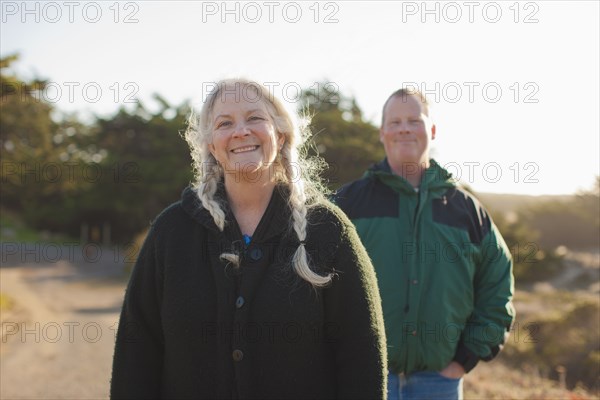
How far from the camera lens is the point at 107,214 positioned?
1172 inches

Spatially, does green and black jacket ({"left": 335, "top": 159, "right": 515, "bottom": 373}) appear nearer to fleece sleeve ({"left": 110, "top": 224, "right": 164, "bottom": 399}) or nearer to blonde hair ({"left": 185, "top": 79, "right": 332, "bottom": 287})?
blonde hair ({"left": 185, "top": 79, "right": 332, "bottom": 287})

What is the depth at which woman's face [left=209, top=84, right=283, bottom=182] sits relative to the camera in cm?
238

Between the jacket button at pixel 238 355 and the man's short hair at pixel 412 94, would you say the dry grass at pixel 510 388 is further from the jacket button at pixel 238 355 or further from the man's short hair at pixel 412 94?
the jacket button at pixel 238 355

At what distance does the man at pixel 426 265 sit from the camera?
10.5 ft

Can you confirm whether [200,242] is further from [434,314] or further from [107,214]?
[107,214]

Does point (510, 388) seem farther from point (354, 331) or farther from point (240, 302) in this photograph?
point (240, 302)

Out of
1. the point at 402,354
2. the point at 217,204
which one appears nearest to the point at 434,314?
the point at 402,354

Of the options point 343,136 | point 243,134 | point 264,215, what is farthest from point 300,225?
point 343,136

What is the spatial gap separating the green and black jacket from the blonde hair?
781mm

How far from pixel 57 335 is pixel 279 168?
7.59 meters

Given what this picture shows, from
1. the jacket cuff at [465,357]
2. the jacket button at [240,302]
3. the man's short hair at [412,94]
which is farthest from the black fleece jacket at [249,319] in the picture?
the man's short hair at [412,94]

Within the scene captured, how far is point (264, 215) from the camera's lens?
2412 mm

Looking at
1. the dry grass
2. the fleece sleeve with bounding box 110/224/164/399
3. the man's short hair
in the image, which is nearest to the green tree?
the dry grass

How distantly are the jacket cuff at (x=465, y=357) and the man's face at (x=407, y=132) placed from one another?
1.09 metres
